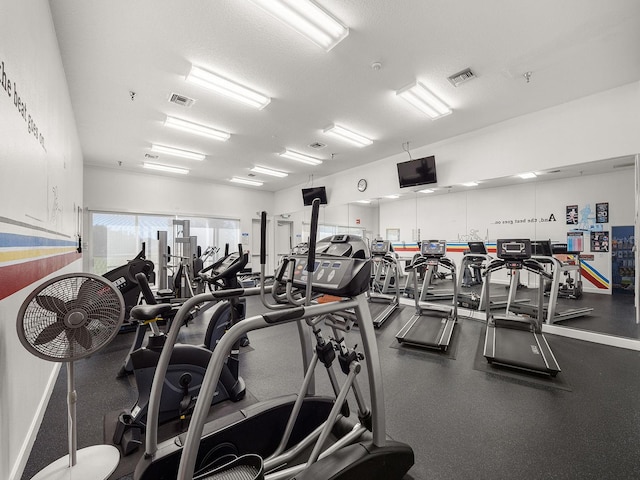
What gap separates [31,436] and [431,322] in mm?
4468

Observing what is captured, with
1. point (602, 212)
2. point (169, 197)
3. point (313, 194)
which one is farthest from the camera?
point (313, 194)

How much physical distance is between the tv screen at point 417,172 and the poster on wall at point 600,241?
9.10 ft

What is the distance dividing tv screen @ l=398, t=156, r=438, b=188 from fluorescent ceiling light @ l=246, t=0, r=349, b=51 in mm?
3473

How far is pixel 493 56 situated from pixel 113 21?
3877 millimetres

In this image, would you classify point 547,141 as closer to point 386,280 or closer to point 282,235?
point 386,280

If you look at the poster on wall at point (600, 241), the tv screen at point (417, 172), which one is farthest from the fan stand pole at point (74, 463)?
the poster on wall at point (600, 241)

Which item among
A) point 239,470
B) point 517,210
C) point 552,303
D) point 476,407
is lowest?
point 476,407

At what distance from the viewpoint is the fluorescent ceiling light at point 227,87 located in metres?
3.28

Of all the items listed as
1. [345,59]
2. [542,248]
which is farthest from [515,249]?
[345,59]

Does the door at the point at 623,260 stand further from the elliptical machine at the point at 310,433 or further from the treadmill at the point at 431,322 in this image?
the elliptical machine at the point at 310,433

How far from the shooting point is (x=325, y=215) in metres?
7.98

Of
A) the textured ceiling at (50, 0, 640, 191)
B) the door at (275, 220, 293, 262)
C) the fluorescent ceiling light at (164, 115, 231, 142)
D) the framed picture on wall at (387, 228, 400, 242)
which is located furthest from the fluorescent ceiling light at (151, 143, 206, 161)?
the framed picture on wall at (387, 228, 400, 242)

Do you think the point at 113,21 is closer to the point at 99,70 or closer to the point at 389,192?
the point at 99,70

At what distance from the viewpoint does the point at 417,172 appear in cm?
575
